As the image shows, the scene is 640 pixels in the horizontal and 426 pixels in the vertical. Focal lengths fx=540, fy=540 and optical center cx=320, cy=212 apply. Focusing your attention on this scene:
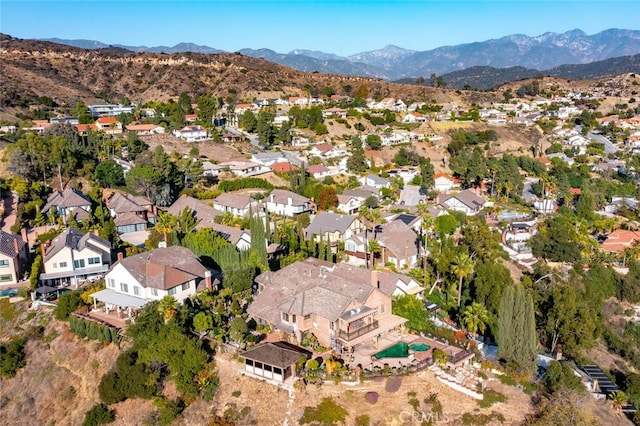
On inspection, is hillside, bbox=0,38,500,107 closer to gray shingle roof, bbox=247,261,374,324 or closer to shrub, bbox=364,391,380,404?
gray shingle roof, bbox=247,261,374,324

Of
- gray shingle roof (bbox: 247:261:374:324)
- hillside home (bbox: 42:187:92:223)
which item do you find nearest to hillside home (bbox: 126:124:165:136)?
hillside home (bbox: 42:187:92:223)

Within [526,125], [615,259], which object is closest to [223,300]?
[615,259]

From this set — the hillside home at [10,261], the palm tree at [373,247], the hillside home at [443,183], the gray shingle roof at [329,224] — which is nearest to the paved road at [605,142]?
the hillside home at [443,183]

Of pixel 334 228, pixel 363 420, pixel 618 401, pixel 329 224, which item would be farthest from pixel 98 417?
pixel 618 401

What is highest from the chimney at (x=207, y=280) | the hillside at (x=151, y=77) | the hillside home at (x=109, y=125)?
the hillside at (x=151, y=77)

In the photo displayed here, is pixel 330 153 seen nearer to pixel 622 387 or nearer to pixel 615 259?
pixel 615 259

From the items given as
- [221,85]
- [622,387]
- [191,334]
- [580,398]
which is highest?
[221,85]

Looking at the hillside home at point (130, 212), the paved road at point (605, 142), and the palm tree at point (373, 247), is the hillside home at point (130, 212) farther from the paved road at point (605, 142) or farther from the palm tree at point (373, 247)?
the paved road at point (605, 142)
